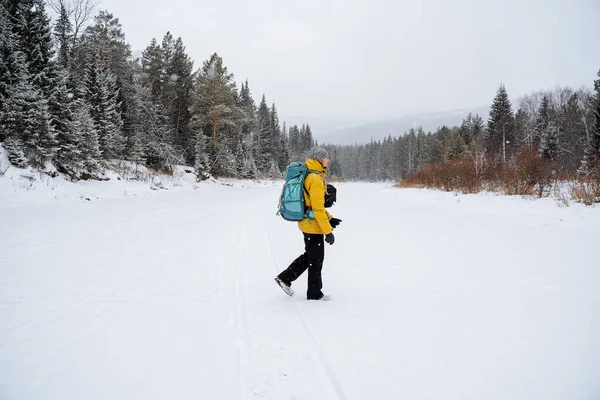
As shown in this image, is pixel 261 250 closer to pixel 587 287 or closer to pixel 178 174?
pixel 587 287

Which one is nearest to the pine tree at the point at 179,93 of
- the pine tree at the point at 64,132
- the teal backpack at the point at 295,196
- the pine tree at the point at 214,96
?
the pine tree at the point at 214,96

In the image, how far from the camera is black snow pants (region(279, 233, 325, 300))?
3936mm

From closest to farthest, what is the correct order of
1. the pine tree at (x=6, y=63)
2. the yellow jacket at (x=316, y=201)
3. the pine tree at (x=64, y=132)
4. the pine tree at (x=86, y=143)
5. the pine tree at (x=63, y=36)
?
the yellow jacket at (x=316, y=201) → the pine tree at (x=6, y=63) → the pine tree at (x=64, y=132) → the pine tree at (x=86, y=143) → the pine tree at (x=63, y=36)

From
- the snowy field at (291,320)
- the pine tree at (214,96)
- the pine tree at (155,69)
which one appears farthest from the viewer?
the pine tree at (155,69)

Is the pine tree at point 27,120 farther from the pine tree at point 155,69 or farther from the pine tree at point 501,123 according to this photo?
the pine tree at point 501,123

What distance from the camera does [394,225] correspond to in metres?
Result: 10.1

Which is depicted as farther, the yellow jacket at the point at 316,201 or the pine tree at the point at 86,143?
the pine tree at the point at 86,143

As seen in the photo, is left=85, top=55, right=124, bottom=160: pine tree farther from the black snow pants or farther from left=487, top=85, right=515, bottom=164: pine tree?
left=487, top=85, right=515, bottom=164: pine tree

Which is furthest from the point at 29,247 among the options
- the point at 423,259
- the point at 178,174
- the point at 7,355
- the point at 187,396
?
the point at 178,174

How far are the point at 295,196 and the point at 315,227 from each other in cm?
48

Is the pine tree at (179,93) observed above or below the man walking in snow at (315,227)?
above

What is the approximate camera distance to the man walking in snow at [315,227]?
3.68 meters

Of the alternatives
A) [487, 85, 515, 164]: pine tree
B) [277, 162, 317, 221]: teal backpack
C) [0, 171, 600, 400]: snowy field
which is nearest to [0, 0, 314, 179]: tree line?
[0, 171, 600, 400]: snowy field

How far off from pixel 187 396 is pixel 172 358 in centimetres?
54
